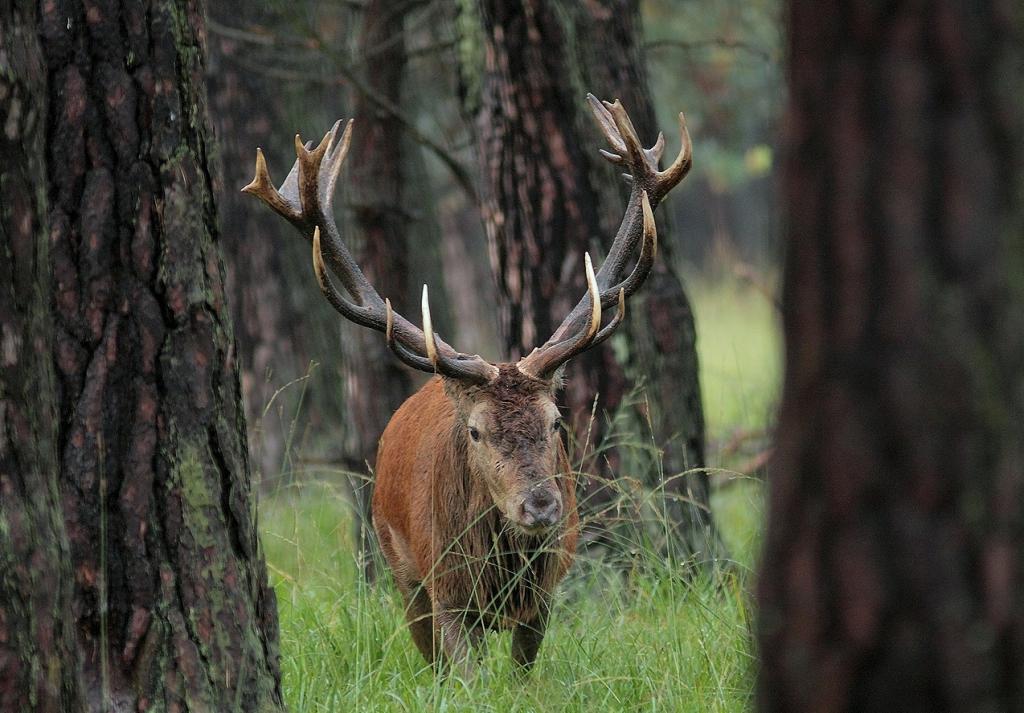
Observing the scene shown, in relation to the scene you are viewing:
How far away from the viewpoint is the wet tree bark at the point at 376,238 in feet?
29.1

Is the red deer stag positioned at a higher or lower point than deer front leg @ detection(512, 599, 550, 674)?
higher

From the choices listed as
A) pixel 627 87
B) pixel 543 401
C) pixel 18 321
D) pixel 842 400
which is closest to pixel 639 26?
pixel 627 87

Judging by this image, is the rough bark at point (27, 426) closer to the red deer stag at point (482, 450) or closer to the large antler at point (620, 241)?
the red deer stag at point (482, 450)

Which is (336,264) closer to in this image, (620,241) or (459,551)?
(620,241)

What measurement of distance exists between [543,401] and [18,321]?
2.89 m

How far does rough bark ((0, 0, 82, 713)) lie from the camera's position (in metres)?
2.95

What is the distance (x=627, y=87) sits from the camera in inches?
275

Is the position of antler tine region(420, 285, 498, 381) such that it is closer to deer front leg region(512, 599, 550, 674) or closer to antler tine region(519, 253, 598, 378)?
antler tine region(519, 253, 598, 378)

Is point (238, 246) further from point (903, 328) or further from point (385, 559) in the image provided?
point (903, 328)

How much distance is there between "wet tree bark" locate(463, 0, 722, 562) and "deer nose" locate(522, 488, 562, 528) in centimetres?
150

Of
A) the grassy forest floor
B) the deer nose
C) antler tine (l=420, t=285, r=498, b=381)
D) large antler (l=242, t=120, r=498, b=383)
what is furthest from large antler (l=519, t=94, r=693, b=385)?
the grassy forest floor

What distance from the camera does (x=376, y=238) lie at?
8.90m

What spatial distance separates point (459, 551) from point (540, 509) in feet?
2.23

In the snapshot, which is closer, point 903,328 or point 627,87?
point 903,328
